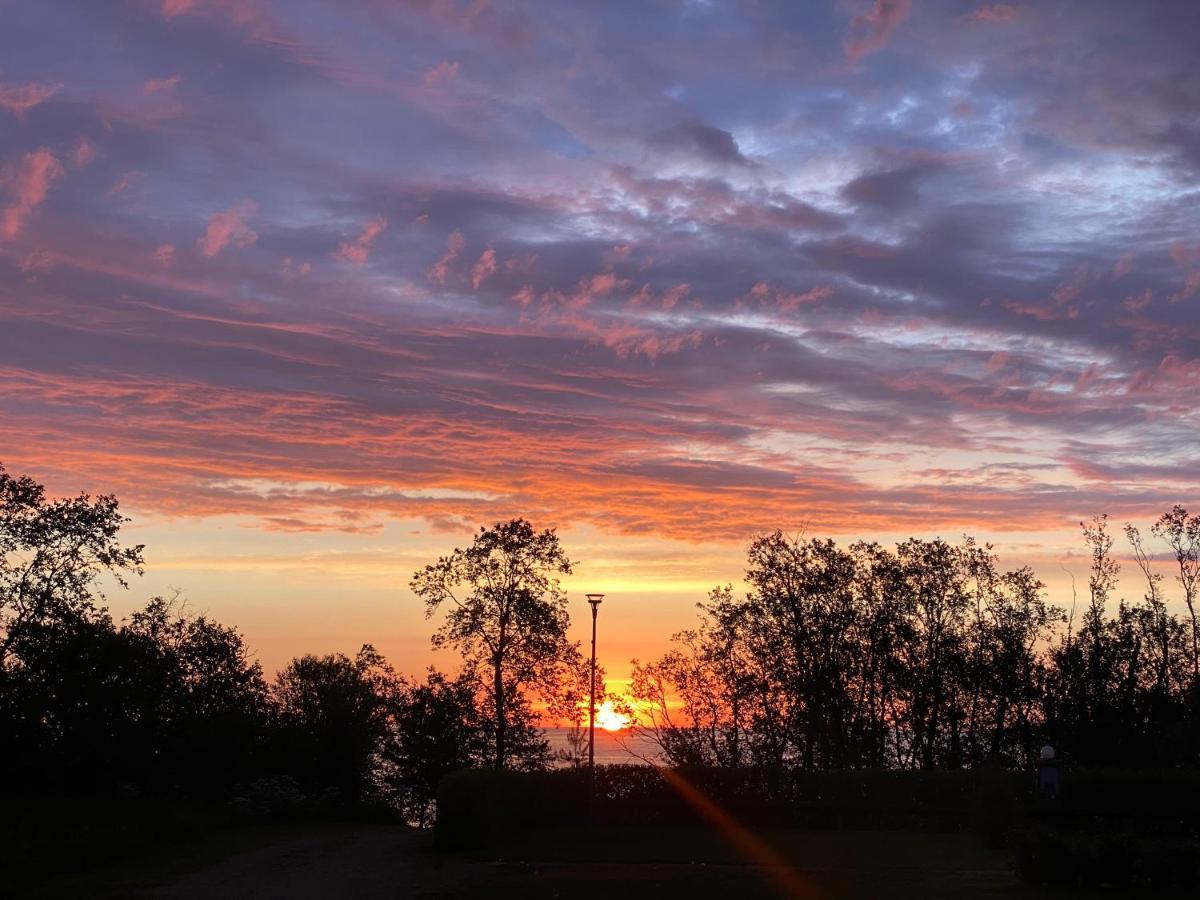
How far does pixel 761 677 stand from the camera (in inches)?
1887

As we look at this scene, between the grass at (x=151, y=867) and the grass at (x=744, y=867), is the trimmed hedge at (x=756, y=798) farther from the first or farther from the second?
the grass at (x=151, y=867)

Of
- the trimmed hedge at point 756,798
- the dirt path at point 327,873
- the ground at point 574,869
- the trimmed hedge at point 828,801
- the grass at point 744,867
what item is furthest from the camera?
the trimmed hedge at point 756,798

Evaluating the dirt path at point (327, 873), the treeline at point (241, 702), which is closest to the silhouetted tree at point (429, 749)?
the treeline at point (241, 702)

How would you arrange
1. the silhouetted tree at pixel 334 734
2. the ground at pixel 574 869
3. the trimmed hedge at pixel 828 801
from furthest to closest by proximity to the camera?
the silhouetted tree at pixel 334 734 < the trimmed hedge at pixel 828 801 < the ground at pixel 574 869

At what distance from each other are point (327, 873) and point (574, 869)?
535 centimetres

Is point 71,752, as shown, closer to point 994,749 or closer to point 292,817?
point 292,817

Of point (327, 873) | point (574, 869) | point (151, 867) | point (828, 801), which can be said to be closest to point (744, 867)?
point (574, 869)

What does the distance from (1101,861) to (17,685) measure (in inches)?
1260

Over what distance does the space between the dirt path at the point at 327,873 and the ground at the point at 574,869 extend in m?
0.03

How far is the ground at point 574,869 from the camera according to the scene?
20.5m

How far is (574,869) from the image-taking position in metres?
24.5

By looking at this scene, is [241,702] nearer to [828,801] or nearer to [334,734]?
[334,734]

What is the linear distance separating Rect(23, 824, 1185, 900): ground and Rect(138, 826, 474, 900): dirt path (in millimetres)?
26

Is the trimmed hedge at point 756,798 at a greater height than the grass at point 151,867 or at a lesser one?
greater
